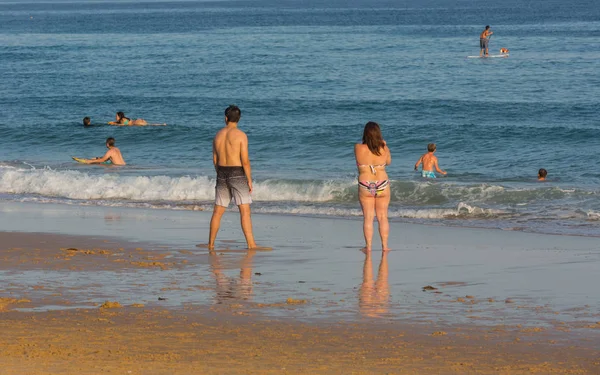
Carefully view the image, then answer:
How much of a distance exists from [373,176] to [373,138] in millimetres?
407

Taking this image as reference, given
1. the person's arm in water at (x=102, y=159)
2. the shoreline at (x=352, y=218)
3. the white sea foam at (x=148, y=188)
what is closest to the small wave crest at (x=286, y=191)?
the white sea foam at (x=148, y=188)

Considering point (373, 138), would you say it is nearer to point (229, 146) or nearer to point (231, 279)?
point (229, 146)

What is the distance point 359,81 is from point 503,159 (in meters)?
14.9

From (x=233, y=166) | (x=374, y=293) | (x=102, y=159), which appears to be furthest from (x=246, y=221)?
(x=102, y=159)

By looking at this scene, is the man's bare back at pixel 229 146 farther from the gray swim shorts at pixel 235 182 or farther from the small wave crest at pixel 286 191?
the small wave crest at pixel 286 191

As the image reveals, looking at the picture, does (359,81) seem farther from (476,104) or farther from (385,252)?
(385,252)

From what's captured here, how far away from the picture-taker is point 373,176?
30.7 ft

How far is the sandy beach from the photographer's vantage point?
17.7 ft

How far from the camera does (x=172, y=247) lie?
979 cm

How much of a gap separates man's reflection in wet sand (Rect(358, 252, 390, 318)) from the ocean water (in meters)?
4.55

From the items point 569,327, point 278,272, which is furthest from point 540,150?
point 569,327

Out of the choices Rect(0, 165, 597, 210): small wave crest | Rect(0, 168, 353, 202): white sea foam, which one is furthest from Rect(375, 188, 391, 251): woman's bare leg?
Rect(0, 168, 353, 202): white sea foam

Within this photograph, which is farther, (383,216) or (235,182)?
(383,216)

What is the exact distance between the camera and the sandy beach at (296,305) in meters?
5.39
